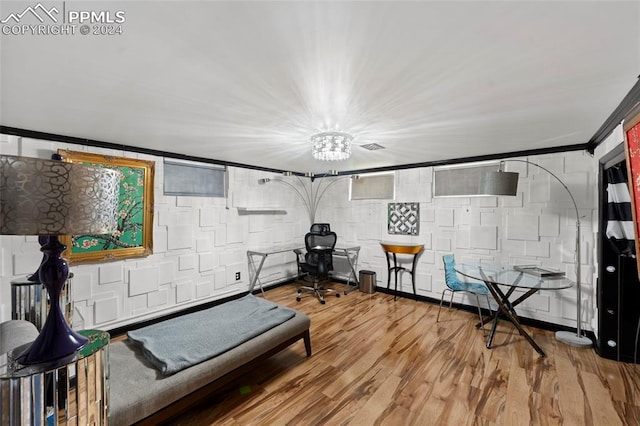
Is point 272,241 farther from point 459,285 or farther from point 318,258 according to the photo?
point 459,285

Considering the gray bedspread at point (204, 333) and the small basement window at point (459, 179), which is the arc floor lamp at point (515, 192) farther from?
the gray bedspread at point (204, 333)

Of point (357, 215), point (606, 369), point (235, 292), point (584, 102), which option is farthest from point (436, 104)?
point (235, 292)

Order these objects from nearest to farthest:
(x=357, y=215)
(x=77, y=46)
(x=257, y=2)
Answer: (x=257, y=2)
(x=77, y=46)
(x=357, y=215)

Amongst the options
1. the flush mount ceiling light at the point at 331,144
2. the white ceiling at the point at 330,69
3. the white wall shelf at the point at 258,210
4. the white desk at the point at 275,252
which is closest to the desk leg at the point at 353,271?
the white desk at the point at 275,252

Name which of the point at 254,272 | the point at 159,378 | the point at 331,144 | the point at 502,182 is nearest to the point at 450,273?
the point at 502,182

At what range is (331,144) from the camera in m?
2.40

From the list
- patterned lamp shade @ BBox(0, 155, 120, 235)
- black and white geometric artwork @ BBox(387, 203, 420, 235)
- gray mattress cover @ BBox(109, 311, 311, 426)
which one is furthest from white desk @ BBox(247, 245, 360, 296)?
patterned lamp shade @ BBox(0, 155, 120, 235)

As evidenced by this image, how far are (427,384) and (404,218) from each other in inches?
103

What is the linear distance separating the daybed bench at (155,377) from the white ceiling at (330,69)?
4.97 feet

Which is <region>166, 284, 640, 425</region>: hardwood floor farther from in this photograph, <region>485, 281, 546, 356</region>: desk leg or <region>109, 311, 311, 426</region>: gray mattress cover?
<region>109, 311, 311, 426</region>: gray mattress cover

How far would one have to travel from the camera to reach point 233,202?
4.16 meters

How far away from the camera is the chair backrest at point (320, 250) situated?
13.5 feet

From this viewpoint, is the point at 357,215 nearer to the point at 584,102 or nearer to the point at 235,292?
the point at 235,292

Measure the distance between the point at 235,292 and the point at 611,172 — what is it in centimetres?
485
